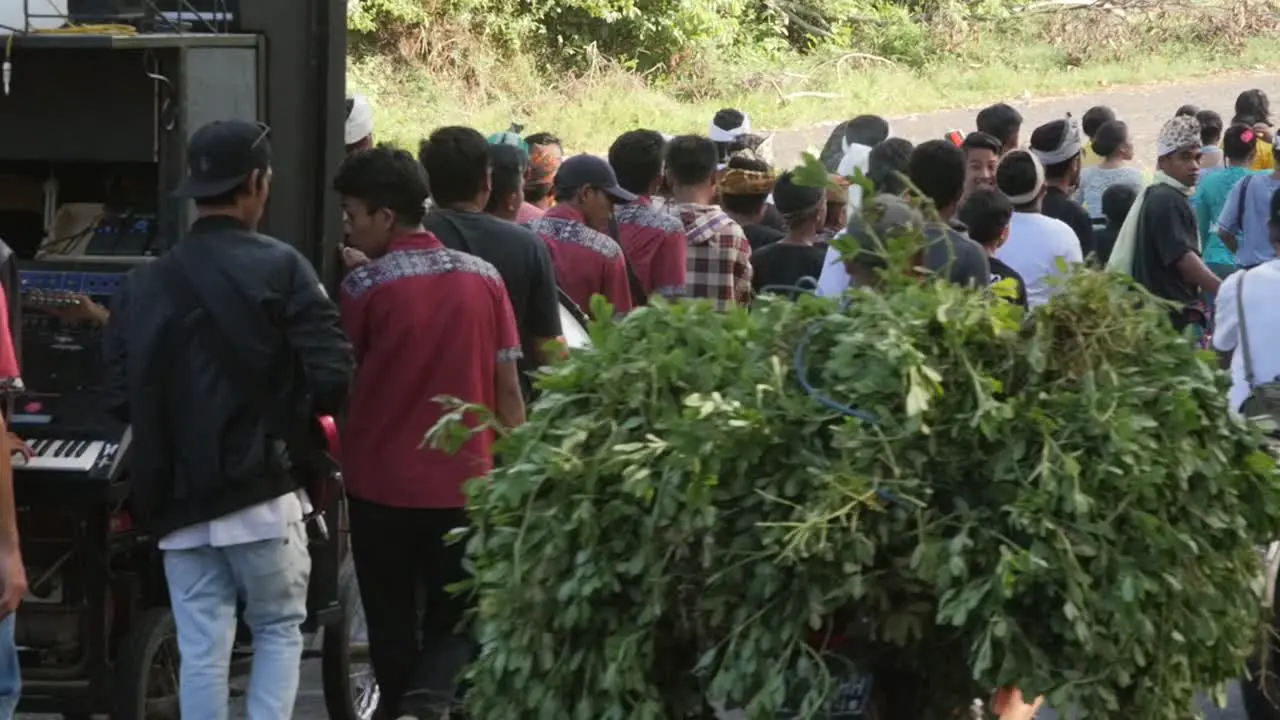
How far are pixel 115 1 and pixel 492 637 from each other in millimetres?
3278

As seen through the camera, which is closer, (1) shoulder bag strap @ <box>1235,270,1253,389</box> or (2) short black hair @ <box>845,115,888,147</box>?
(1) shoulder bag strap @ <box>1235,270,1253,389</box>

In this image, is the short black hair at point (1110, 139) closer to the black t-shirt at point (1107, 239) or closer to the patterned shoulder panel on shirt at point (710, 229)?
the black t-shirt at point (1107, 239)

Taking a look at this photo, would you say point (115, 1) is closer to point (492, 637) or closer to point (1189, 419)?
point (492, 637)

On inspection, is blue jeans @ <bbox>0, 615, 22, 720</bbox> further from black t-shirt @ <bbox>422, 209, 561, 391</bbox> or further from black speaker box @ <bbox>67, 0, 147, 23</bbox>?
black speaker box @ <bbox>67, 0, 147, 23</bbox>

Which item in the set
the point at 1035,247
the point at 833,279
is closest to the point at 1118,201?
the point at 1035,247

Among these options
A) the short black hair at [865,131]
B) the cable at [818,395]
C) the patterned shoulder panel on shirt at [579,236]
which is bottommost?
the short black hair at [865,131]

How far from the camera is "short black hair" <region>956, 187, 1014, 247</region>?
25.4 ft

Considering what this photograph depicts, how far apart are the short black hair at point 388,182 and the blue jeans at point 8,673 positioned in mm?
1589

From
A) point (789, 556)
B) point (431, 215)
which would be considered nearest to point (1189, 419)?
point (789, 556)

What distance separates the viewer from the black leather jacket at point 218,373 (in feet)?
18.8

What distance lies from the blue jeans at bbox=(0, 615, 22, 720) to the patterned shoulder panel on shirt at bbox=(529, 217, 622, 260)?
9.95ft

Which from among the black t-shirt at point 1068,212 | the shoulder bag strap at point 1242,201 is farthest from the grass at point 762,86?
the black t-shirt at point 1068,212

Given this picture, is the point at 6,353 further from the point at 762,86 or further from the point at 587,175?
the point at 762,86

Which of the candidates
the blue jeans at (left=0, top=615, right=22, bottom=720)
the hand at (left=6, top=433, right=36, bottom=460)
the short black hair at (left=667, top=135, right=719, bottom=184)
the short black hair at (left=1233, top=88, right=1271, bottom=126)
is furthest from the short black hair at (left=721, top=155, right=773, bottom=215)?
the short black hair at (left=1233, top=88, right=1271, bottom=126)
